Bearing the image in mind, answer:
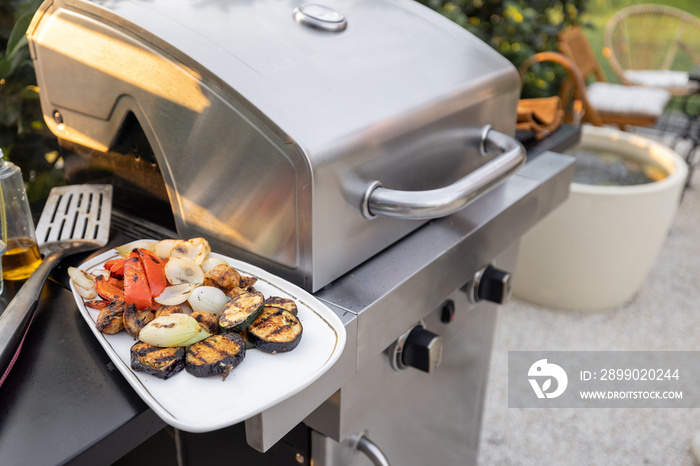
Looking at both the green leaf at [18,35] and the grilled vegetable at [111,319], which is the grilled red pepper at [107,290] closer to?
the grilled vegetable at [111,319]

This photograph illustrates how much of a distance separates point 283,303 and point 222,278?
8 centimetres

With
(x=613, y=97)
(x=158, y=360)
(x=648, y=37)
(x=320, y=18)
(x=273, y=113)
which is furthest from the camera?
(x=648, y=37)

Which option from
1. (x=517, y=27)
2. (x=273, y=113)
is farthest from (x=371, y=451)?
(x=517, y=27)

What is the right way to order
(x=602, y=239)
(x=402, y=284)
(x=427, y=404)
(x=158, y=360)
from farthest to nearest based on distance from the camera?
(x=602, y=239) < (x=427, y=404) < (x=402, y=284) < (x=158, y=360)

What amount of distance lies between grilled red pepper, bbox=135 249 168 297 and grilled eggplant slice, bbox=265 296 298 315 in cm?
13

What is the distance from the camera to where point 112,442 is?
1.90ft

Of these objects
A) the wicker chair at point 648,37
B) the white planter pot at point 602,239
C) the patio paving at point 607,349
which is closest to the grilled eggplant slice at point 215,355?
the patio paving at point 607,349

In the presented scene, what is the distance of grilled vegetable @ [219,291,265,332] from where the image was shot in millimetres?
636

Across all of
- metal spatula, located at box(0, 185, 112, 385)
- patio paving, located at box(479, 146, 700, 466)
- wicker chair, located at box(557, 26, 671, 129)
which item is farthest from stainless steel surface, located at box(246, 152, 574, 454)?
wicker chair, located at box(557, 26, 671, 129)

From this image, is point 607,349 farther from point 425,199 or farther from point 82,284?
point 82,284

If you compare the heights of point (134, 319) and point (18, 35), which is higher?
point (18, 35)

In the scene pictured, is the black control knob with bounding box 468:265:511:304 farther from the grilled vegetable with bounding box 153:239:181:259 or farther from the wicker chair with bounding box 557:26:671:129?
the wicker chair with bounding box 557:26:671:129

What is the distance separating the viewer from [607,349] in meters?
2.35

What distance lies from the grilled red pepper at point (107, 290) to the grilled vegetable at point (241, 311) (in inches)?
5.1
